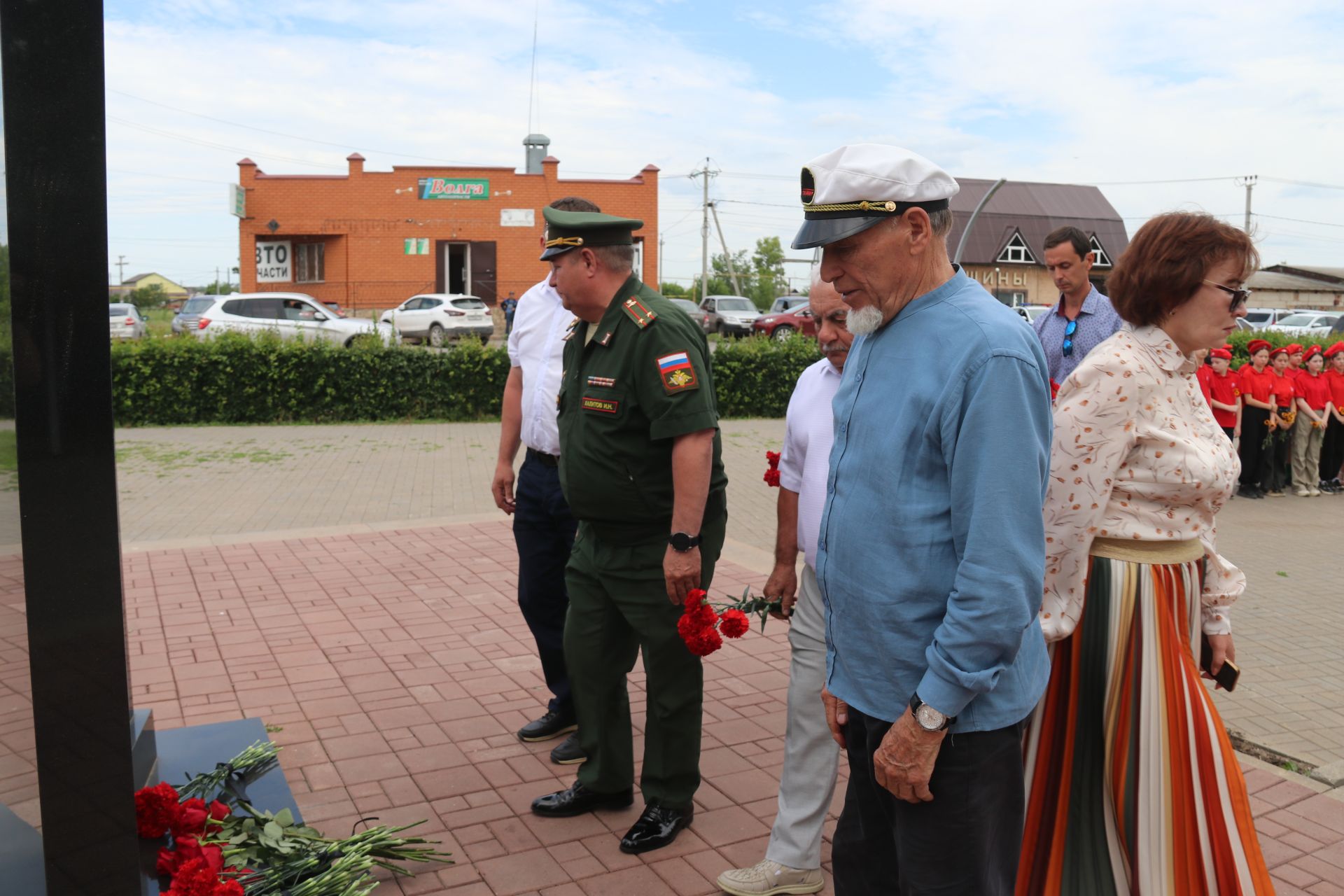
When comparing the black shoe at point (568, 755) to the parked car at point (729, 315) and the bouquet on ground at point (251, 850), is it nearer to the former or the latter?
the bouquet on ground at point (251, 850)

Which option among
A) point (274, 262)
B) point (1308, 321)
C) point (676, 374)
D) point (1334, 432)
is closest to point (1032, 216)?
point (1308, 321)

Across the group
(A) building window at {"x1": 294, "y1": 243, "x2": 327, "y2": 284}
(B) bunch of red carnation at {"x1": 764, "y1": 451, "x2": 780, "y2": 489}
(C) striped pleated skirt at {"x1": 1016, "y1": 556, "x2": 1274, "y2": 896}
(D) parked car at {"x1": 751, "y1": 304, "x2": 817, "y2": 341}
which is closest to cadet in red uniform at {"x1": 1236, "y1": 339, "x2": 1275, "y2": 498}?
(B) bunch of red carnation at {"x1": 764, "y1": 451, "x2": 780, "y2": 489}

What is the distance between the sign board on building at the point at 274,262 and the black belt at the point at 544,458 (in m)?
35.5

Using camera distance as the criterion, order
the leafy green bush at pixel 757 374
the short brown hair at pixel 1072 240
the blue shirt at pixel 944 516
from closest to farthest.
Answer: the blue shirt at pixel 944 516
the short brown hair at pixel 1072 240
the leafy green bush at pixel 757 374

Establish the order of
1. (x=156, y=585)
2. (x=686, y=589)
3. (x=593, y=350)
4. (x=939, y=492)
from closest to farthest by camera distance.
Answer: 1. (x=939, y=492)
2. (x=686, y=589)
3. (x=593, y=350)
4. (x=156, y=585)

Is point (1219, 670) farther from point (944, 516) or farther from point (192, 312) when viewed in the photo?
point (192, 312)

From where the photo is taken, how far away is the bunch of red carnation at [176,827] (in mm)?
2850

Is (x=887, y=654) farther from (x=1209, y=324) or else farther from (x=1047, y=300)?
(x=1047, y=300)

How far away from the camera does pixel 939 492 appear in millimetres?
2006

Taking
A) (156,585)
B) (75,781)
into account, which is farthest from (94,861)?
(156,585)

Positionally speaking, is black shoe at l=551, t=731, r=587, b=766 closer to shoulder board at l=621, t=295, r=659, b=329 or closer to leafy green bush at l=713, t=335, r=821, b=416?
shoulder board at l=621, t=295, r=659, b=329

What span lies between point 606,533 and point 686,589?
0.36m

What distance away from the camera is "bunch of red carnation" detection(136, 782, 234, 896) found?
2.85m

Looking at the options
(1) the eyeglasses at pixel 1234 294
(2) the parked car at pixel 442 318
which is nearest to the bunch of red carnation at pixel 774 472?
(1) the eyeglasses at pixel 1234 294
